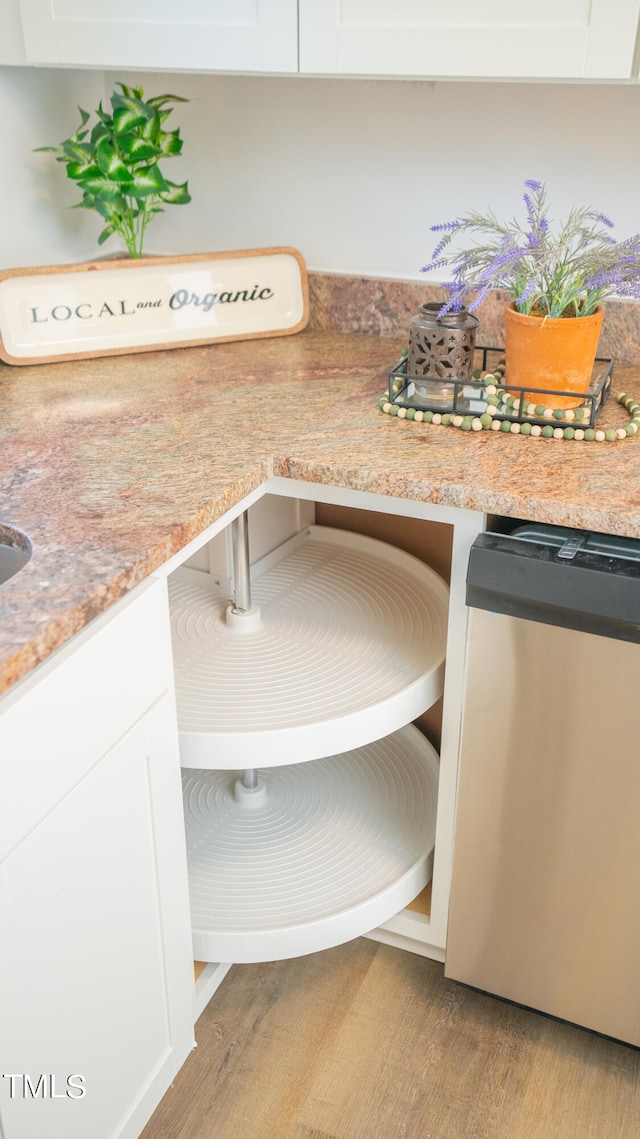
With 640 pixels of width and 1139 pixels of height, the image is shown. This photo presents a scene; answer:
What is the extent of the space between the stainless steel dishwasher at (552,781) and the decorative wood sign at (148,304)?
2.47ft

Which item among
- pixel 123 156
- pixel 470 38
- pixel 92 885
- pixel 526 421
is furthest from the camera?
pixel 123 156

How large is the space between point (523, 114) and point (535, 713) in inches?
37.8

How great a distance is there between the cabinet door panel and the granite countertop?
183mm

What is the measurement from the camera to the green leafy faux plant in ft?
5.07

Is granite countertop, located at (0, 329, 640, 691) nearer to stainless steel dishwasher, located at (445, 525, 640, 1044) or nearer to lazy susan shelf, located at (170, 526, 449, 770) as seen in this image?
stainless steel dishwasher, located at (445, 525, 640, 1044)

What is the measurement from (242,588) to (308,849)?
42 cm

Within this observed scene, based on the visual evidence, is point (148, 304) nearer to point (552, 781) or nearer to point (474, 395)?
point (474, 395)

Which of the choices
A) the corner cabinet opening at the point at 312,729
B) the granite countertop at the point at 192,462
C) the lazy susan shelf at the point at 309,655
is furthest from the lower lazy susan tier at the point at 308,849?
the granite countertop at the point at 192,462

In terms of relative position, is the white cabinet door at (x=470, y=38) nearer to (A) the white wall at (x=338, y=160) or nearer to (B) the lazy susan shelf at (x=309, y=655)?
(A) the white wall at (x=338, y=160)

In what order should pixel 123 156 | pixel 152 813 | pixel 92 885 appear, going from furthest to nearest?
pixel 123 156, pixel 152 813, pixel 92 885

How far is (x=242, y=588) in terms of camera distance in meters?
1.46

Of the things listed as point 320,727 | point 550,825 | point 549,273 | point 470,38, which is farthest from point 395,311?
point 550,825

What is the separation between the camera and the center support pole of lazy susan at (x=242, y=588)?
1404 millimetres

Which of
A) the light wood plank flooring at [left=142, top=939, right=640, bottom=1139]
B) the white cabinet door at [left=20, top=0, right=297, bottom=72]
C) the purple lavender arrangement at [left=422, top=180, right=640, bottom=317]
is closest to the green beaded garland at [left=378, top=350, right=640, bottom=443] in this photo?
the purple lavender arrangement at [left=422, top=180, right=640, bottom=317]
